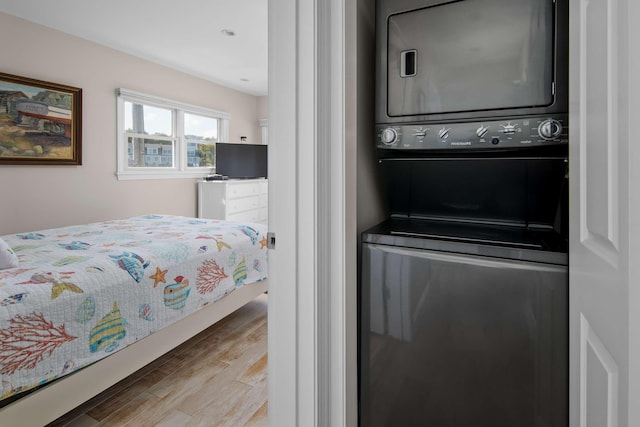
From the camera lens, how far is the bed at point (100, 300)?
142 centimetres

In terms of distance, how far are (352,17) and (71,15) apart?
11.0 feet

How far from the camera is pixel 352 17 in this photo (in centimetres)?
115

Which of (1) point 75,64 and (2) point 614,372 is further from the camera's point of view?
(1) point 75,64

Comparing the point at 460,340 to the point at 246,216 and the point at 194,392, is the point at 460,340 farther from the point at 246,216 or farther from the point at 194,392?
the point at 246,216

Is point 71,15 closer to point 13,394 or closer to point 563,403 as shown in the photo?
point 13,394

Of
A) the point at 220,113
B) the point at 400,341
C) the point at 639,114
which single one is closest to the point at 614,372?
the point at 639,114

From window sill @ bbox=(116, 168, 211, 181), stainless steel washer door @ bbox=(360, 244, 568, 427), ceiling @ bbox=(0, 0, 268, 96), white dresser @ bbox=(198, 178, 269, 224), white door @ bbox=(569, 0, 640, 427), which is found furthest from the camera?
white dresser @ bbox=(198, 178, 269, 224)

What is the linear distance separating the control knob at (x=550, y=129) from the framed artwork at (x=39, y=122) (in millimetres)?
4090

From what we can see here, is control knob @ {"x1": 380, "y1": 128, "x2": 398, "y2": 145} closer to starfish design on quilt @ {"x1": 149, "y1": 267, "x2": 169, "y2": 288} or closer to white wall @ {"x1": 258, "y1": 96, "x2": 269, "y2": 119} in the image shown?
starfish design on quilt @ {"x1": 149, "y1": 267, "x2": 169, "y2": 288}

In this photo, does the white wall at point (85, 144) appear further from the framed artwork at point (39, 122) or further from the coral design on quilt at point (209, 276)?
the coral design on quilt at point (209, 276)

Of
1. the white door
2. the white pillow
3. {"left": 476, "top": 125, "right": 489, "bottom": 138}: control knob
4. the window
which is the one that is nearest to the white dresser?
the window

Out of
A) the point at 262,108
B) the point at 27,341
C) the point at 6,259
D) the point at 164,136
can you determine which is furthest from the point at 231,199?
the point at 27,341

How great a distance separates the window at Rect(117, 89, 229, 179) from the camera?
14.3 feet

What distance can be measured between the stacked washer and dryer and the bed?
1.25m
